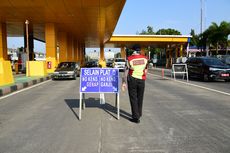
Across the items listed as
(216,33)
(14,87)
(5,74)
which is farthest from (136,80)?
(216,33)

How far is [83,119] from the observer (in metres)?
7.53

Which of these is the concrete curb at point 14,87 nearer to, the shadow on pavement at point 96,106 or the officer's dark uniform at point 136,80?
the shadow on pavement at point 96,106

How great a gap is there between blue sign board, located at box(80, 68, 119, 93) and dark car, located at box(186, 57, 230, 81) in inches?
530

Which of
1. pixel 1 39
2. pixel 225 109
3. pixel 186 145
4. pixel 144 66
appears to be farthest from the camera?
pixel 1 39

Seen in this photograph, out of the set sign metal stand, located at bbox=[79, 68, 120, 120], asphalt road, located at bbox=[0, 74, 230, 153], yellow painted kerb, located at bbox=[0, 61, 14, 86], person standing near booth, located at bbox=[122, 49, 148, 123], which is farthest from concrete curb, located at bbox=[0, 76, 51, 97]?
person standing near booth, located at bbox=[122, 49, 148, 123]

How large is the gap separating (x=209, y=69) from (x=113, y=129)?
48.0ft

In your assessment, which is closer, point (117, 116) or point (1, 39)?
point (117, 116)

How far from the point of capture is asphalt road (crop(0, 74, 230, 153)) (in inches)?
203

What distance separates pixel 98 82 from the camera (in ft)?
24.9

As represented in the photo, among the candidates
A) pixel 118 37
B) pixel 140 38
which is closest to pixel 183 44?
pixel 140 38

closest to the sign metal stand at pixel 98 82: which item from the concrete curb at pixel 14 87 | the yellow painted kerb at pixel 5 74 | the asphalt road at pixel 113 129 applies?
the asphalt road at pixel 113 129

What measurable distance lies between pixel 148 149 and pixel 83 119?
2.84 m

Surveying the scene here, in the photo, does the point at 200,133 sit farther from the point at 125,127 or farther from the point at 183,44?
the point at 183,44

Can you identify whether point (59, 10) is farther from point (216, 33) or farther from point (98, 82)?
point (216, 33)
